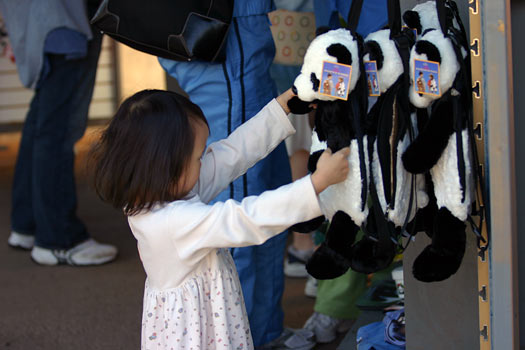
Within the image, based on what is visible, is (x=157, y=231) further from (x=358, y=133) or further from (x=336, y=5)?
(x=336, y=5)

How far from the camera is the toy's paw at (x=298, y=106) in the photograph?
5.99ft

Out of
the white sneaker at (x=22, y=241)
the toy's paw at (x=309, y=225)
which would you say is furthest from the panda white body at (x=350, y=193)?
the white sneaker at (x=22, y=241)

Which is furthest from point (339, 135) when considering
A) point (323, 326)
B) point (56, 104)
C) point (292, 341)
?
point (56, 104)

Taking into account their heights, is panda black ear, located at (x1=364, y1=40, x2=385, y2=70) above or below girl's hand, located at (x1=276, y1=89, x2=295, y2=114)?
above

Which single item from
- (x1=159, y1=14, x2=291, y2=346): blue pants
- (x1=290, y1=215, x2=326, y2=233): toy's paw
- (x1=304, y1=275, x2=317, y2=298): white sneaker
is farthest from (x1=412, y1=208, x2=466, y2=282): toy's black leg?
(x1=304, y1=275, x2=317, y2=298): white sneaker

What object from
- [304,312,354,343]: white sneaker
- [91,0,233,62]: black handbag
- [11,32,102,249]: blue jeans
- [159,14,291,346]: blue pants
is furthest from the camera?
[11,32,102,249]: blue jeans

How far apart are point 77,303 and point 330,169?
2018mm

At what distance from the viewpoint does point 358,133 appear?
1.56 meters

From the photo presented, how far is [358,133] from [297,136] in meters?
1.92

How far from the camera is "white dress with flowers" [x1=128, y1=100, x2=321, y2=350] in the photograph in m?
1.59

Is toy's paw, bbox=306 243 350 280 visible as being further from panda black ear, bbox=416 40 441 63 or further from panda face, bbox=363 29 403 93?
panda black ear, bbox=416 40 441 63

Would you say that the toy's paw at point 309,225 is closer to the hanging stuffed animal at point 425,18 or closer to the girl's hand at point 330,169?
the girl's hand at point 330,169

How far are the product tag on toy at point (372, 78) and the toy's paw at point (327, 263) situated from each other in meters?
0.40

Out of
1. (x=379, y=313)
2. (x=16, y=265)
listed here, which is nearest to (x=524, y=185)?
(x=379, y=313)
